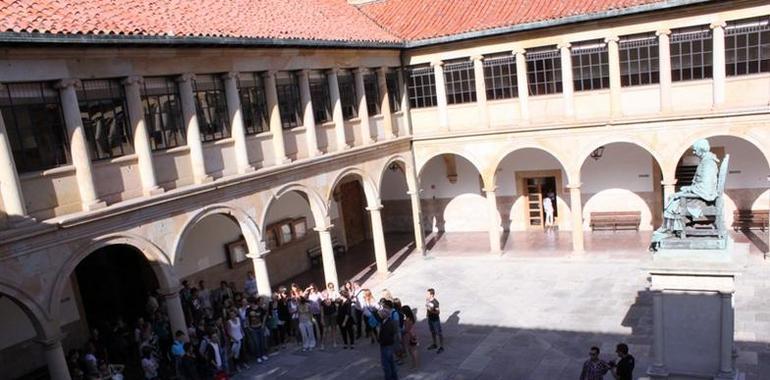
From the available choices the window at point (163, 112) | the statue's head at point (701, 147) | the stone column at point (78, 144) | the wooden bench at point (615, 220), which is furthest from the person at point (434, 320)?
the wooden bench at point (615, 220)

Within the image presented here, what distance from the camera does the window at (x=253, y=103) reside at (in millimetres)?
16297

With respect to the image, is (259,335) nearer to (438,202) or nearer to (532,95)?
(532,95)

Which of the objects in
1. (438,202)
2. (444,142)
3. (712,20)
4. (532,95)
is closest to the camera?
(712,20)

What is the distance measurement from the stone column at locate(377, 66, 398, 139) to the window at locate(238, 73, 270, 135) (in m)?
5.59

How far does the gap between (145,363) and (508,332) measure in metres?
8.09

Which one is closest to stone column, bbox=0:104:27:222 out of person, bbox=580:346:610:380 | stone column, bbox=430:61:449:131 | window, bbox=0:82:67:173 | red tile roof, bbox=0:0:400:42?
window, bbox=0:82:67:173

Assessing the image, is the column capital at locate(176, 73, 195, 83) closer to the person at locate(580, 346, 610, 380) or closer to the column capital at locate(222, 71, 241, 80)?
the column capital at locate(222, 71, 241, 80)

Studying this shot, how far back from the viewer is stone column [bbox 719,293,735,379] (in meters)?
9.32

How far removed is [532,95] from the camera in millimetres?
20859

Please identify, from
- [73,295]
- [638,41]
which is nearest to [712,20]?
[638,41]

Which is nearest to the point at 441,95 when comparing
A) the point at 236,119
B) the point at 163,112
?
the point at 236,119

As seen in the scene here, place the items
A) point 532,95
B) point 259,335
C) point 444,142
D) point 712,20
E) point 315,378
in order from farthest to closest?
point 444,142
point 532,95
point 712,20
point 259,335
point 315,378

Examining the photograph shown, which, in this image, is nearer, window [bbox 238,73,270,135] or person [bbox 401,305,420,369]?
person [bbox 401,305,420,369]

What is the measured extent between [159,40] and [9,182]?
3997 mm
